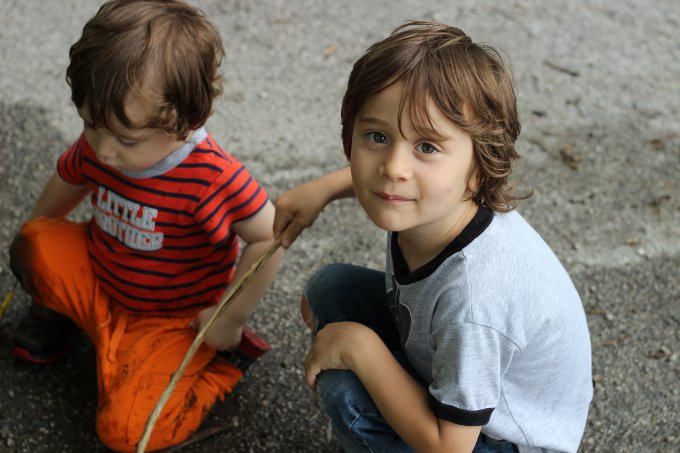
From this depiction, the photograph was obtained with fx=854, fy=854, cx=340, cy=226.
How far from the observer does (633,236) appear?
2.54 meters

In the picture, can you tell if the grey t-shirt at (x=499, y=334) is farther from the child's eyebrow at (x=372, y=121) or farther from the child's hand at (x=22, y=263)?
the child's hand at (x=22, y=263)

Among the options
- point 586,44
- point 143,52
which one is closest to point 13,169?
point 143,52

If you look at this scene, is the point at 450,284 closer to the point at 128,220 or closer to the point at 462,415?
the point at 462,415

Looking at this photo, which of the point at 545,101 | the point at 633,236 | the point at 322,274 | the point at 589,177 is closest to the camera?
the point at 322,274

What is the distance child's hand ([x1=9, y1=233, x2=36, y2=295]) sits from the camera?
6.68ft

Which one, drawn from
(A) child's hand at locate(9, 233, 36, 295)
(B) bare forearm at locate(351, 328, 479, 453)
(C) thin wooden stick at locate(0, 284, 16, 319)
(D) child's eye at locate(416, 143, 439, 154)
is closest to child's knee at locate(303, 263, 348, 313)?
(B) bare forearm at locate(351, 328, 479, 453)

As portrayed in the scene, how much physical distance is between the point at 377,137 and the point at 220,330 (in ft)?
2.38

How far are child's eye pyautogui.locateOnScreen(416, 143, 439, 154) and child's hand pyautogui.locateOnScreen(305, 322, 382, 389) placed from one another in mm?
362

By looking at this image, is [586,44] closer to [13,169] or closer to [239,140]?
[239,140]

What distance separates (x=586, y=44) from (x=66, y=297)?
2350 mm

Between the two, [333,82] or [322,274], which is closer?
[322,274]

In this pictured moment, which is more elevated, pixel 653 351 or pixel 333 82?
pixel 333 82

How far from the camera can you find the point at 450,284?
1.42m

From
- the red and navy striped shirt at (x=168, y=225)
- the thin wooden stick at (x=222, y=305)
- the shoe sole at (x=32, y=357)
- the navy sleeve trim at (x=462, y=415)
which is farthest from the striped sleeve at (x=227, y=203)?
the navy sleeve trim at (x=462, y=415)
